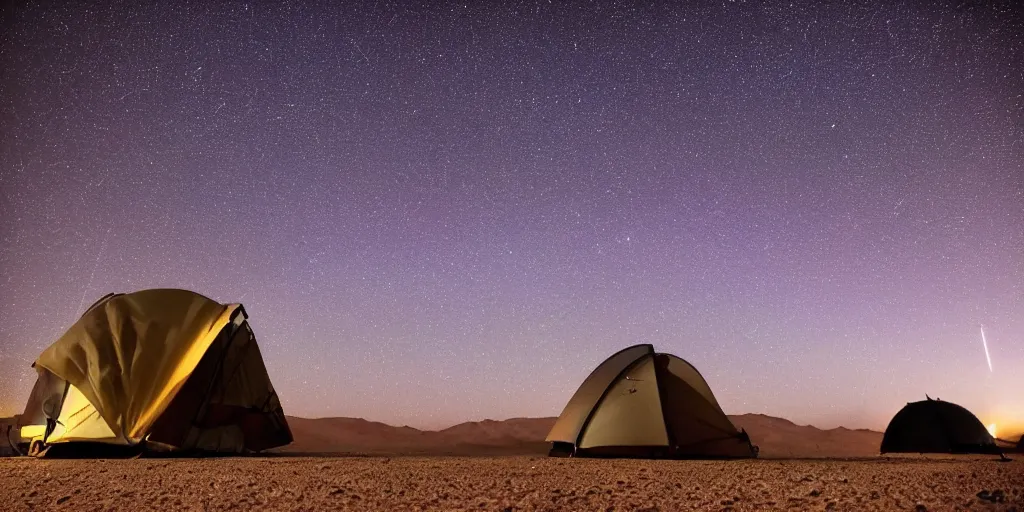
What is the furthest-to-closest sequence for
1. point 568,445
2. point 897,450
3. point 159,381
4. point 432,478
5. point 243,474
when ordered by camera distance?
point 897,450 → point 568,445 → point 159,381 → point 243,474 → point 432,478

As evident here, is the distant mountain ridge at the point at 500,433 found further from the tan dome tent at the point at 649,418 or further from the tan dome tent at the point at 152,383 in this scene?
the tan dome tent at the point at 649,418

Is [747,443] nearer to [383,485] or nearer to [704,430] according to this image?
[704,430]

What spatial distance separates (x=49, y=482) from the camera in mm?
8656

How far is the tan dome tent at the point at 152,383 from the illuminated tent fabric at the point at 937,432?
59.3ft

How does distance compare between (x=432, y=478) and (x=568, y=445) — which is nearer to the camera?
(x=432, y=478)

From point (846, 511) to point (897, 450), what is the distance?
57.7 ft

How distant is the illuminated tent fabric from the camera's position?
20266mm

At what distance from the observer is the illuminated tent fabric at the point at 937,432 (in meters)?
20.3

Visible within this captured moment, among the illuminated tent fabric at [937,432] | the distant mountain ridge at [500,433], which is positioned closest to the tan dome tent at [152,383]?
the distant mountain ridge at [500,433]

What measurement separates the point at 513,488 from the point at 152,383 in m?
9.18

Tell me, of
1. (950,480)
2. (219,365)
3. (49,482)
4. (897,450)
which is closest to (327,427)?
(219,365)

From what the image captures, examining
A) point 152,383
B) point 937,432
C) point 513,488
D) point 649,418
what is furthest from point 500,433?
point 513,488

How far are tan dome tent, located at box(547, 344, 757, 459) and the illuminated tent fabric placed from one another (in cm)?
952

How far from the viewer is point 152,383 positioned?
1350 cm
